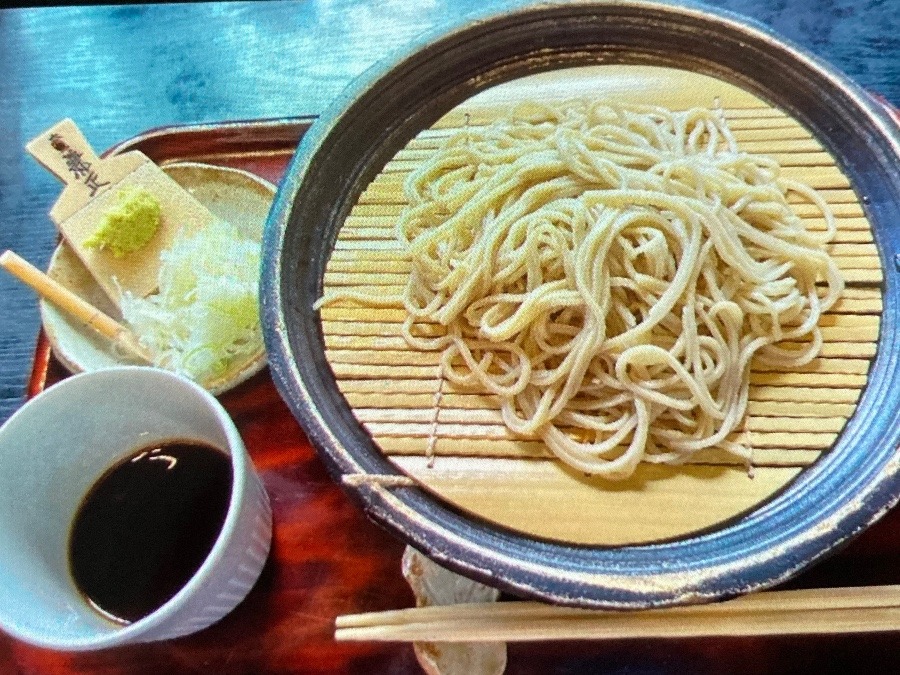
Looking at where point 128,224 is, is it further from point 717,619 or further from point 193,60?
point 717,619

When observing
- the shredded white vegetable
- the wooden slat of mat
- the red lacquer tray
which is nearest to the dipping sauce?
the red lacquer tray

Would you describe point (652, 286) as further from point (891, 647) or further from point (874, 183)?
point (891, 647)

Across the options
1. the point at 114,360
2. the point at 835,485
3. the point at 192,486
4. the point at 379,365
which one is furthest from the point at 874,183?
the point at 114,360

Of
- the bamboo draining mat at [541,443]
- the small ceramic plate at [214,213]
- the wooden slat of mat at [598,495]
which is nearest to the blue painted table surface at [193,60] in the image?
the small ceramic plate at [214,213]

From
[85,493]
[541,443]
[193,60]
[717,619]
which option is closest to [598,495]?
[541,443]

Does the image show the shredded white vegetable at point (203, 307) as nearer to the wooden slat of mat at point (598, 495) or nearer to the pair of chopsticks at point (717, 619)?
the wooden slat of mat at point (598, 495)
